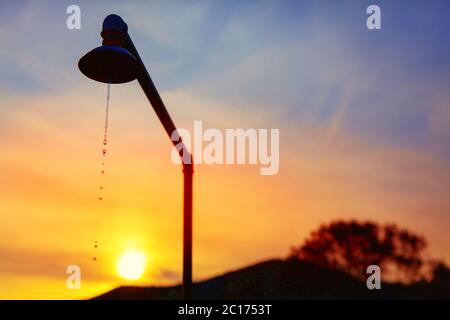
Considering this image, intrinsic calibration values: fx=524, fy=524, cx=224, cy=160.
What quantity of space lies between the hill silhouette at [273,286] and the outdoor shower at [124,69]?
1360 cm

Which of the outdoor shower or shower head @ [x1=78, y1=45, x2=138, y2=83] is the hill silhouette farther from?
shower head @ [x1=78, y1=45, x2=138, y2=83]

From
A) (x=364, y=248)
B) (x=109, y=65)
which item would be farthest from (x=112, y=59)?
(x=364, y=248)

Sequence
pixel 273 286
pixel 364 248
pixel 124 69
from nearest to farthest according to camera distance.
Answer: pixel 124 69
pixel 273 286
pixel 364 248

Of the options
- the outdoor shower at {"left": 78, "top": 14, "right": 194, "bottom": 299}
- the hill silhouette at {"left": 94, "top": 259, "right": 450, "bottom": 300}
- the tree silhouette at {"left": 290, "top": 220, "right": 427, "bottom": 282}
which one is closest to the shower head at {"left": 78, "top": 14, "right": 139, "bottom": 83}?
the outdoor shower at {"left": 78, "top": 14, "right": 194, "bottom": 299}

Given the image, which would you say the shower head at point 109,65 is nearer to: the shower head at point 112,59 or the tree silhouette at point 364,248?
the shower head at point 112,59

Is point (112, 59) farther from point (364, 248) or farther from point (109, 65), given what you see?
point (364, 248)

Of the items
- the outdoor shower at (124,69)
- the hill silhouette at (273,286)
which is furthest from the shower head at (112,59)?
the hill silhouette at (273,286)

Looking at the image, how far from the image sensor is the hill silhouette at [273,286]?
65.1 ft

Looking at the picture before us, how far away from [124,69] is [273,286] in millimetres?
15624

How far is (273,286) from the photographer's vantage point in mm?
19766

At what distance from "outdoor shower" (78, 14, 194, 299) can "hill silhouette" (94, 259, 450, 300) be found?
13.6 meters

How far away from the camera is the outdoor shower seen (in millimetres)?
5316
